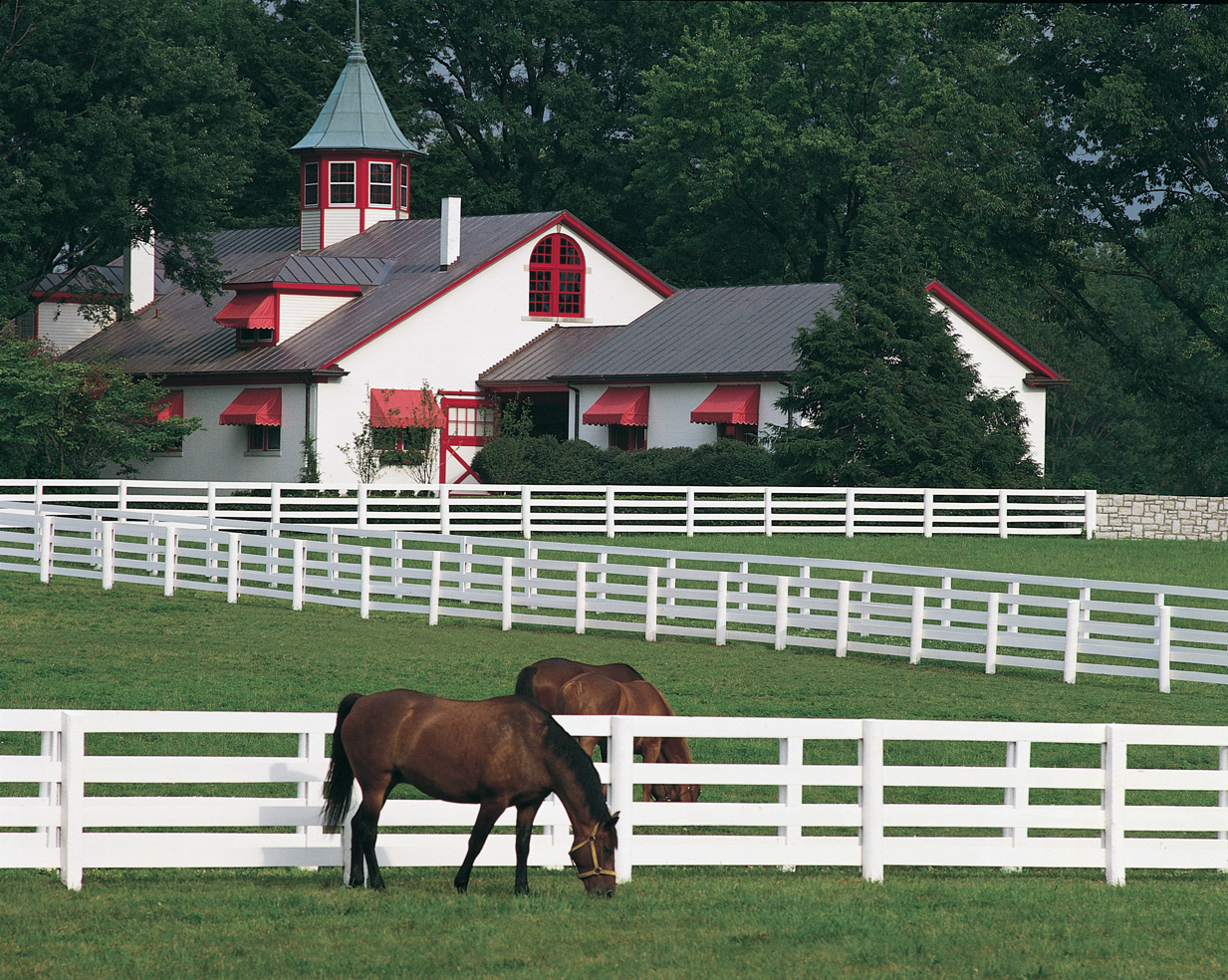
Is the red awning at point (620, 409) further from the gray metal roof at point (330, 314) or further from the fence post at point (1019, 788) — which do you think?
the fence post at point (1019, 788)

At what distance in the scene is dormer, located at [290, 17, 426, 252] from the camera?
49.6 meters

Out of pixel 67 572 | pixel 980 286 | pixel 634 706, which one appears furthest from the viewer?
pixel 980 286

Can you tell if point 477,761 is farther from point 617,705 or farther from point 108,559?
point 108,559

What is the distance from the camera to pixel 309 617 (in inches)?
878

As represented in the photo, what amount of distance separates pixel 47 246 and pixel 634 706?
1559 inches

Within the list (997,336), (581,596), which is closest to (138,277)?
(997,336)

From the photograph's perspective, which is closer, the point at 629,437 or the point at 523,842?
the point at 523,842

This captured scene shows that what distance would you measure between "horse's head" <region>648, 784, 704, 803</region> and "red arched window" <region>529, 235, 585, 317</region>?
35959 millimetres

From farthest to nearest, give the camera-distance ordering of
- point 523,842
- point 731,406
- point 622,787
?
point 731,406, point 622,787, point 523,842

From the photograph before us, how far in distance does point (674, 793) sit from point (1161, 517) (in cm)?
2760

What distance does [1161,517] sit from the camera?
36.0 m

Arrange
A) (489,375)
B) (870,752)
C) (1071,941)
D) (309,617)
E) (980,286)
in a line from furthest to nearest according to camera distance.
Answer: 1. (980,286)
2. (489,375)
3. (309,617)
4. (870,752)
5. (1071,941)

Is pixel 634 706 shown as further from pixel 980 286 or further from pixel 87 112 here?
pixel 980 286

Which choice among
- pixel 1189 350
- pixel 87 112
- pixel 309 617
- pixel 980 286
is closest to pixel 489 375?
pixel 87 112
